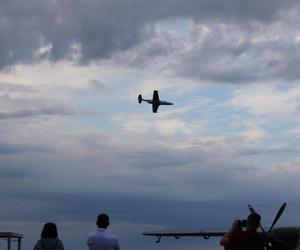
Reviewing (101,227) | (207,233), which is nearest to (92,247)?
(101,227)

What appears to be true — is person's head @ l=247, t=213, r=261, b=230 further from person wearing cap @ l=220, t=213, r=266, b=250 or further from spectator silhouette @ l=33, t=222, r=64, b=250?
spectator silhouette @ l=33, t=222, r=64, b=250

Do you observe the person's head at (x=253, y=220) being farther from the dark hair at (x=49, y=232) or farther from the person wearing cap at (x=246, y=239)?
the dark hair at (x=49, y=232)

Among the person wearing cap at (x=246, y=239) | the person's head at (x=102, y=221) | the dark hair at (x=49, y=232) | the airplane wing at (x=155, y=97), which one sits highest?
the airplane wing at (x=155, y=97)

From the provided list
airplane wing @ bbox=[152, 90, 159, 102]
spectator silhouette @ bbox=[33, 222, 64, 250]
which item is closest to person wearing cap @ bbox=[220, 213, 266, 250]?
spectator silhouette @ bbox=[33, 222, 64, 250]

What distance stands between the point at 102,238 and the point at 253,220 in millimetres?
3185

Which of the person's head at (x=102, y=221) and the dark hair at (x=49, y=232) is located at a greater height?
the person's head at (x=102, y=221)

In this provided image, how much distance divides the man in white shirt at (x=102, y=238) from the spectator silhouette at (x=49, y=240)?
0.66 meters

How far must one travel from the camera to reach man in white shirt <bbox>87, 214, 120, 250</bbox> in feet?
40.7

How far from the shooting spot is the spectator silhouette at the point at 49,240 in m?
12.4

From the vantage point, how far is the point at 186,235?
3988 cm

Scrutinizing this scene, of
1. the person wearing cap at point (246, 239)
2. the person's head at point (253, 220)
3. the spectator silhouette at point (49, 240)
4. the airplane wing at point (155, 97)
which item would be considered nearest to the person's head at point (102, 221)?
the spectator silhouette at point (49, 240)

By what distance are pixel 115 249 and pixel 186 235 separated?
28.0 metres

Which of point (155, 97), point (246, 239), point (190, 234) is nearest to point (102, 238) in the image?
point (246, 239)

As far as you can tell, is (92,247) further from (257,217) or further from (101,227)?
(257,217)
